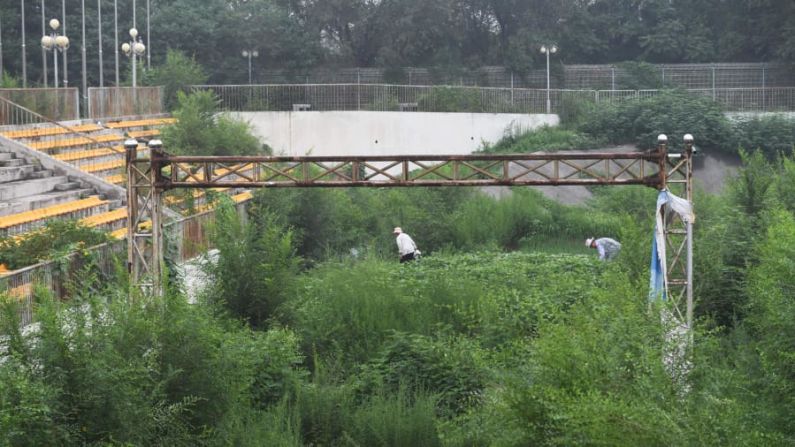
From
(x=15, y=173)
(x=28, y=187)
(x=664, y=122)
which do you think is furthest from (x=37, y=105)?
(x=664, y=122)

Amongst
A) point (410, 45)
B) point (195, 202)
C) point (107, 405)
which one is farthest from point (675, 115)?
point (107, 405)

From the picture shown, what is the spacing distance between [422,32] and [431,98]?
30.1 ft

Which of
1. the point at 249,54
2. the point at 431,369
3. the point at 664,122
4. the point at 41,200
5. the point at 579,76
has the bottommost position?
the point at 431,369

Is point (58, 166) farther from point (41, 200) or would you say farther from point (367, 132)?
point (367, 132)

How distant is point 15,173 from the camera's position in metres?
30.9

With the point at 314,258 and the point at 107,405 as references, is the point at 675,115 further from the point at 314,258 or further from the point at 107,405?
the point at 107,405

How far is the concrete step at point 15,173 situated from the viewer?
30438 mm

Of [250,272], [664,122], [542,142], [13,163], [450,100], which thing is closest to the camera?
[250,272]

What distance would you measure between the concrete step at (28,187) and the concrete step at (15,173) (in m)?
0.26

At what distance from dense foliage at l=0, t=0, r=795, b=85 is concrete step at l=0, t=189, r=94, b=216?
2367cm

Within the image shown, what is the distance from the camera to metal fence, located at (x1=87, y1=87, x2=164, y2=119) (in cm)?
4038

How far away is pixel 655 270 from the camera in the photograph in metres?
22.5

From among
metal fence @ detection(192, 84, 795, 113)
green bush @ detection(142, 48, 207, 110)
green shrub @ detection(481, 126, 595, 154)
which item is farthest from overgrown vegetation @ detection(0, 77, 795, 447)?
metal fence @ detection(192, 84, 795, 113)

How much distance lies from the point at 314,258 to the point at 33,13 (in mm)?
25626
